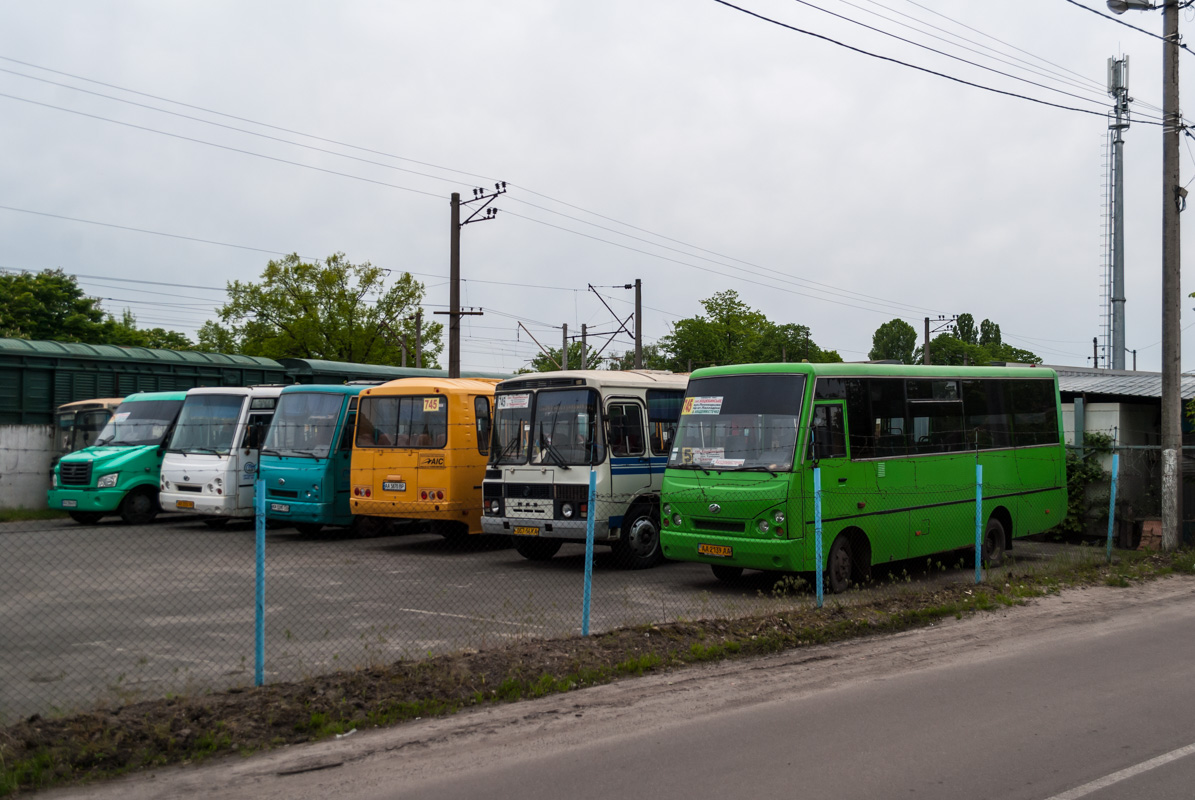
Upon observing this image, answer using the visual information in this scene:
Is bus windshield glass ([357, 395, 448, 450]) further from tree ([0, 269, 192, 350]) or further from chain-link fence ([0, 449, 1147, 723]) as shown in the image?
tree ([0, 269, 192, 350])

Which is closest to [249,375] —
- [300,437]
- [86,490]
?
[86,490]

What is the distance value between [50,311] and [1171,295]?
53.8 meters

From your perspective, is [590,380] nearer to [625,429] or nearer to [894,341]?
[625,429]

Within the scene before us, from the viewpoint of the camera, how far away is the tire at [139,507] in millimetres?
21141

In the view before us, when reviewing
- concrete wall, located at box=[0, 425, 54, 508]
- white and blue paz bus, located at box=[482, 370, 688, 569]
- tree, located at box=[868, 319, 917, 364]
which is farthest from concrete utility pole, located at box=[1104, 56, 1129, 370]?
tree, located at box=[868, 319, 917, 364]

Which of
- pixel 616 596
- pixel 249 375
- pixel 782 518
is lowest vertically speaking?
pixel 616 596

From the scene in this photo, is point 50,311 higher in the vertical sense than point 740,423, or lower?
higher

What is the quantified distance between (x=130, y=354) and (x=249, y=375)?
3180 mm

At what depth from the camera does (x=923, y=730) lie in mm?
6785

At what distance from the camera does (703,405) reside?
1305 cm

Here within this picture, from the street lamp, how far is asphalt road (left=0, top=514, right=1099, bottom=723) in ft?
6.68

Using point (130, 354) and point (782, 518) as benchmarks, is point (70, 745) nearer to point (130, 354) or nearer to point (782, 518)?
point (782, 518)

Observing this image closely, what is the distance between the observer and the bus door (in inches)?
588

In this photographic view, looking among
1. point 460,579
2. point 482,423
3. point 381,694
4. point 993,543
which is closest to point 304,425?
point 482,423
